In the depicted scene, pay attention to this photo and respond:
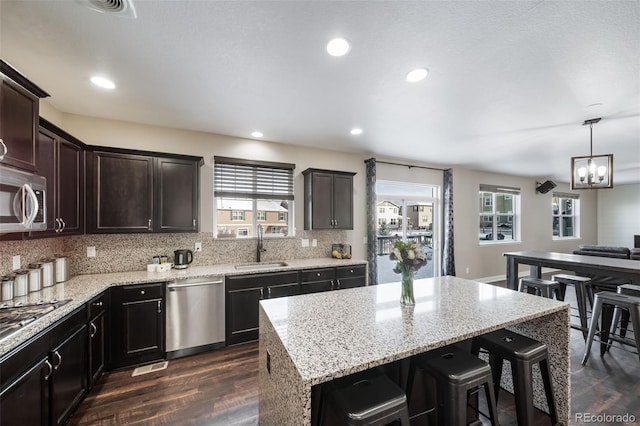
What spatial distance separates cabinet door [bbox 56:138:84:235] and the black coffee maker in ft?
3.06

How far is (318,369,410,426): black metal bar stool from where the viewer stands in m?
Result: 1.11

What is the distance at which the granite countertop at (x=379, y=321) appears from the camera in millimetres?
1160

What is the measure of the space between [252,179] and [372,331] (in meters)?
3.05

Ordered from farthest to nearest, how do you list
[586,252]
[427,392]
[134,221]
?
1. [586,252]
2. [134,221]
3. [427,392]

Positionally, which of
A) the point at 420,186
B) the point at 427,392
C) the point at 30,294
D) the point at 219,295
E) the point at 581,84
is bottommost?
the point at 427,392

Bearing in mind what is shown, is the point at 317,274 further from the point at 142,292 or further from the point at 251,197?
the point at 142,292

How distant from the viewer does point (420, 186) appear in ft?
18.2

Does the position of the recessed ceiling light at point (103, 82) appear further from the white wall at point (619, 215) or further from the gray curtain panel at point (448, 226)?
the white wall at point (619, 215)

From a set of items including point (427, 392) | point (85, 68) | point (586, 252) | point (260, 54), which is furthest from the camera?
point (586, 252)

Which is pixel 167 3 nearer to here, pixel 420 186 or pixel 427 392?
pixel 427 392

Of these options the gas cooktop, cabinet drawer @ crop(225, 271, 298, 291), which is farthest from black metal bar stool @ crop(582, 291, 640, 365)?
the gas cooktop

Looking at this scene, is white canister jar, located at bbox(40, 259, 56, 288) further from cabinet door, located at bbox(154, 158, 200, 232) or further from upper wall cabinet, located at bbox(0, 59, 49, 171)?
upper wall cabinet, located at bbox(0, 59, 49, 171)

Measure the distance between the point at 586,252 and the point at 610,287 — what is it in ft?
5.76

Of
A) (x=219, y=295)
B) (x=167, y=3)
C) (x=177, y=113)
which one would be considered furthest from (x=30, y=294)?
(x=167, y=3)
